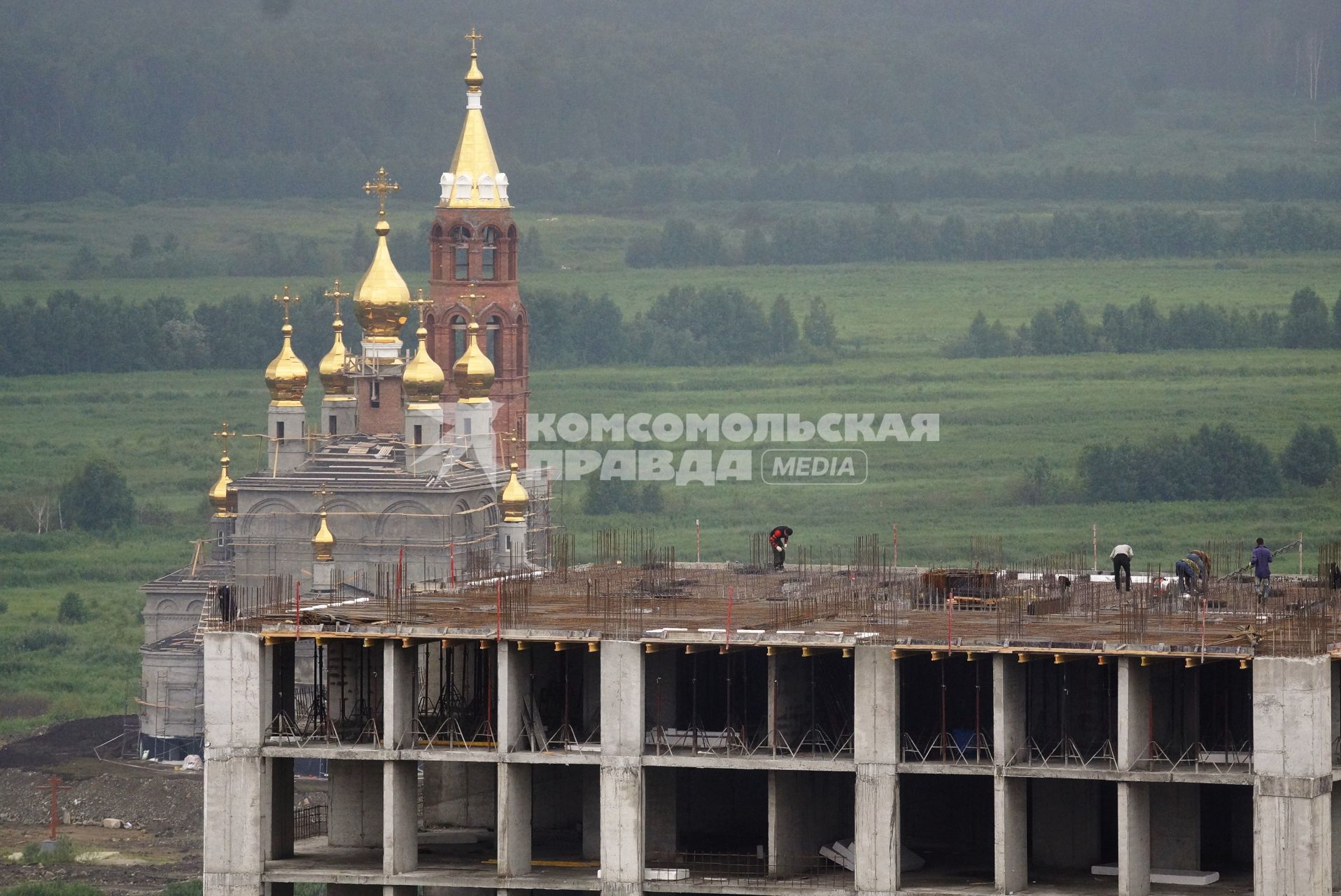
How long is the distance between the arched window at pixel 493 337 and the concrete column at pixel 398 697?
64.5 m

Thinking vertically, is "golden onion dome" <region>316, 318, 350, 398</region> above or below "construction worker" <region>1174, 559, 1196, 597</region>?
above

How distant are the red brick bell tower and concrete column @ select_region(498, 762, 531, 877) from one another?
212 feet

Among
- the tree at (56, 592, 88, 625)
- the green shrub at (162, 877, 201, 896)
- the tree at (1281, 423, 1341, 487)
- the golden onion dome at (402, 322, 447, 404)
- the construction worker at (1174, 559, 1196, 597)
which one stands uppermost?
the golden onion dome at (402, 322, 447, 404)

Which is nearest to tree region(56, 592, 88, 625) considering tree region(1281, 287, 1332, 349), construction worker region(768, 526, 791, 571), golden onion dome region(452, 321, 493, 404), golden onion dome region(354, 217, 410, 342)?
golden onion dome region(354, 217, 410, 342)

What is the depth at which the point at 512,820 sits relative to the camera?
52.5 metres

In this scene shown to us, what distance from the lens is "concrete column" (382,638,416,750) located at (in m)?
52.4

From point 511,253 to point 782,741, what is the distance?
68984 millimetres

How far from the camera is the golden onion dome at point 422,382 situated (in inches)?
4011

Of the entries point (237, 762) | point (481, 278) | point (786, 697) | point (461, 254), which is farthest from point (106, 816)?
point (786, 697)

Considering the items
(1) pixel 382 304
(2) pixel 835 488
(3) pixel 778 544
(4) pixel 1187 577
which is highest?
(1) pixel 382 304

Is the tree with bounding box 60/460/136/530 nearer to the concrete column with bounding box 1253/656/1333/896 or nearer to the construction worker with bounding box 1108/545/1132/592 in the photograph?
the construction worker with bounding box 1108/545/1132/592

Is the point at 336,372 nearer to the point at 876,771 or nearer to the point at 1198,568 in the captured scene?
the point at 1198,568

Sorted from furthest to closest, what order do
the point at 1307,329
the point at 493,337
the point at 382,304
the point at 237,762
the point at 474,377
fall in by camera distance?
1. the point at 1307,329
2. the point at 493,337
3. the point at 382,304
4. the point at 474,377
5. the point at 237,762

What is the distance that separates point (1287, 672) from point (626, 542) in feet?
340
